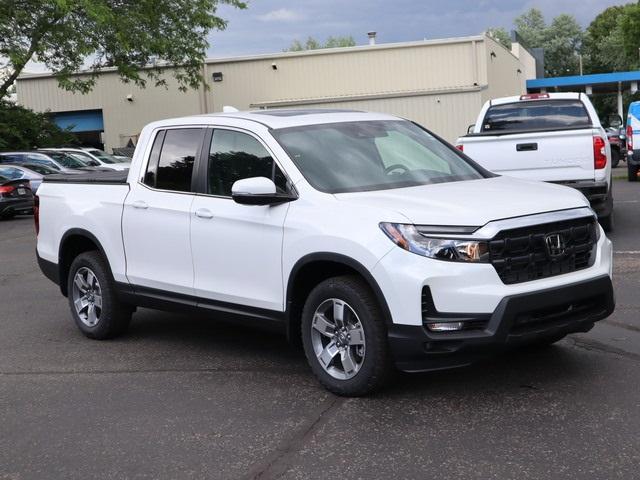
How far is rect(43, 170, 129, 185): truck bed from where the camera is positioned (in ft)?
24.5

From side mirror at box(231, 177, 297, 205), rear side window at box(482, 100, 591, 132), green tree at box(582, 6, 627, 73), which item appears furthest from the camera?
green tree at box(582, 6, 627, 73)

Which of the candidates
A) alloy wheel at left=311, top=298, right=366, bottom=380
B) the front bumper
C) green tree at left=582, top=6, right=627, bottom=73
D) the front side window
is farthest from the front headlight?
green tree at left=582, top=6, right=627, bottom=73

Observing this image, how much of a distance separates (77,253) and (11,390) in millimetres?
1978

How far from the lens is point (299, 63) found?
41594 mm

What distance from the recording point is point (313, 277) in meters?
5.91

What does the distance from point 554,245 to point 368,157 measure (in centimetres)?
150

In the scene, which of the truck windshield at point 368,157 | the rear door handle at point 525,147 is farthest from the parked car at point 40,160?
the truck windshield at point 368,157

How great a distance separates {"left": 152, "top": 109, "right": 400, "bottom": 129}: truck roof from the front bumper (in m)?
1.94

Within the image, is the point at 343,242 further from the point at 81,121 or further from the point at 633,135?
the point at 81,121

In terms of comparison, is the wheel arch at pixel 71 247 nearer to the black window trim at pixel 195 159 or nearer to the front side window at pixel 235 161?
the black window trim at pixel 195 159

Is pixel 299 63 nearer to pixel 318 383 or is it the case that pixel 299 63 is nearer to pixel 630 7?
pixel 630 7

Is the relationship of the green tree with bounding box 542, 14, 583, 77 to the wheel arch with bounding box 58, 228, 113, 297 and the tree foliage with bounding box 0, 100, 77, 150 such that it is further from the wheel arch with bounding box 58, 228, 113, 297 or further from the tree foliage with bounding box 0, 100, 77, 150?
the wheel arch with bounding box 58, 228, 113, 297

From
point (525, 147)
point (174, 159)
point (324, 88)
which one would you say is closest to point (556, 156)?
point (525, 147)

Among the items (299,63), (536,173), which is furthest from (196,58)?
(536,173)
